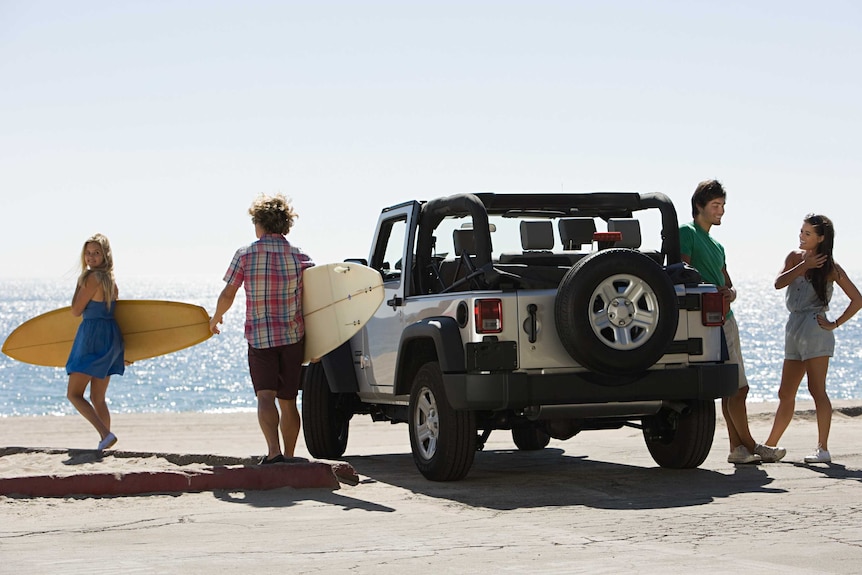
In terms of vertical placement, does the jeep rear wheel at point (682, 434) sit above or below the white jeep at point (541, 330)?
below

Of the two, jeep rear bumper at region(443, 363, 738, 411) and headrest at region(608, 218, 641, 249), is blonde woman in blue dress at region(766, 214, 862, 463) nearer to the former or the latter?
headrest at region(608, 218, 641, 249)

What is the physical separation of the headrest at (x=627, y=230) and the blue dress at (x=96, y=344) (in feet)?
12.5

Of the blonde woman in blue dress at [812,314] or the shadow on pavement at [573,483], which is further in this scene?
the blonde woman in blue dress at [812,314]

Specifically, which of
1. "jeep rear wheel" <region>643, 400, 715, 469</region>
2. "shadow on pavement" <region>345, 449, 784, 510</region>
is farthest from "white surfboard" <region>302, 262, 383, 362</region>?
"jeep rear wheel" <region>643, 400, 715, 469</region>

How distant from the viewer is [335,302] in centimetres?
922

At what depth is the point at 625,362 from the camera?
26.1 feet

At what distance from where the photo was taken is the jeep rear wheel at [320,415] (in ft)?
35.1

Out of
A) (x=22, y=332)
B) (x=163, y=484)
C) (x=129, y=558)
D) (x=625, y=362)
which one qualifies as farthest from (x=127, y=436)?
(x=129, y=558)

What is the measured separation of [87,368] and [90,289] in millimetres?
601

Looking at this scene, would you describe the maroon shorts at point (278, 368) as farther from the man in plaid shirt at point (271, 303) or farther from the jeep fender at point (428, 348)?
the jeep fender at point (428, 348)

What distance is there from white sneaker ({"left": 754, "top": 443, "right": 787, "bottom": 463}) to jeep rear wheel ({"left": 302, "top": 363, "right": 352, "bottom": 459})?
3.44 metres

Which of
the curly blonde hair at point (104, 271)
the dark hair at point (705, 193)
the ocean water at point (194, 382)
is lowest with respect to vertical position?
the ocean water at point (194, 382)

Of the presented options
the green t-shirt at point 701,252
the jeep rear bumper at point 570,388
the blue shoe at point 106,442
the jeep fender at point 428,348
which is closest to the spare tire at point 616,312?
the jeep rear bumper at point 570,388

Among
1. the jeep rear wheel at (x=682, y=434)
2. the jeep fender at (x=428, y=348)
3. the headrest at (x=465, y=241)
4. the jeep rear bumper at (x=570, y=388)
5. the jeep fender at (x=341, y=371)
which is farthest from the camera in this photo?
the jeep fender at (x=341, y=371)
